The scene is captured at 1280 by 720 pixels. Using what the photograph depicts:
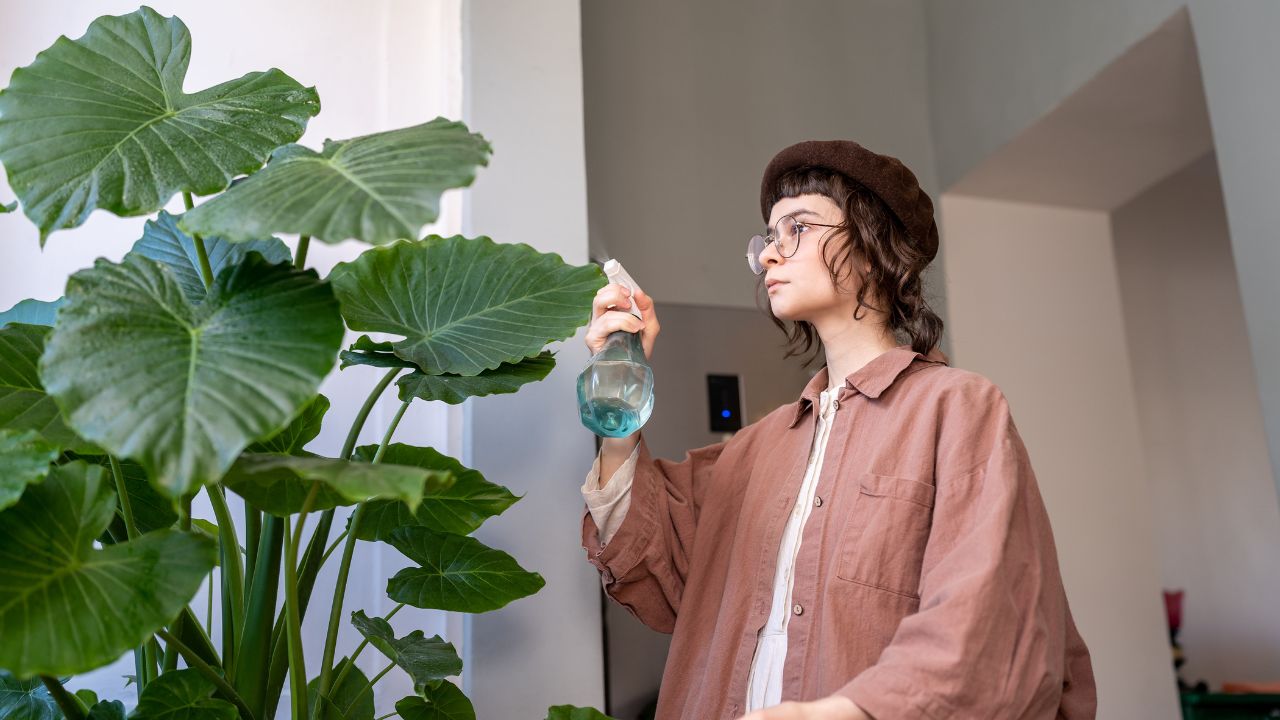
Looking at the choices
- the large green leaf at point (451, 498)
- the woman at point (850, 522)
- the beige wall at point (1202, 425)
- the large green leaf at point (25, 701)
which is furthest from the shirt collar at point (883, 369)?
the beige wall at point (1202, 425)

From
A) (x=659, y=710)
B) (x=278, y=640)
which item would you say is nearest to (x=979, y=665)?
(x=659, y=710)

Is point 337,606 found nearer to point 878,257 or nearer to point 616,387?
point 616,387

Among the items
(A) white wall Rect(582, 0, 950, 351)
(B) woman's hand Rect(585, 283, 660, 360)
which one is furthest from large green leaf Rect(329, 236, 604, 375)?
(A) white wall Rect(582, 0, 950, 351)

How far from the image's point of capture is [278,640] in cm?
126

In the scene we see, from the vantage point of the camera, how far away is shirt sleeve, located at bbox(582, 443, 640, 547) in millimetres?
1527

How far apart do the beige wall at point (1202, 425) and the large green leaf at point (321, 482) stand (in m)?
4.50

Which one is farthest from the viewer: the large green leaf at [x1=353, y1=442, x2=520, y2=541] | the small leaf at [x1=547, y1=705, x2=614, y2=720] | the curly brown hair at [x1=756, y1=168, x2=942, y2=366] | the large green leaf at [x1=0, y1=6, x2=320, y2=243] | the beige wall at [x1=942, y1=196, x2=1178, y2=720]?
the beige wall at [x1=942, y1=196, x2=1178, y2=720]

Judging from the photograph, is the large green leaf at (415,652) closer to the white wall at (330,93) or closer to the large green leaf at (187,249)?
the white wall at (330,93)

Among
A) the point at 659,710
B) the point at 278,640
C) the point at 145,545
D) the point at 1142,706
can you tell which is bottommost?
the point at 1142,706

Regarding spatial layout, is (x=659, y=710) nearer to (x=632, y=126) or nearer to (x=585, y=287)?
(x=585, y=287)

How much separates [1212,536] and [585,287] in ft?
14.4

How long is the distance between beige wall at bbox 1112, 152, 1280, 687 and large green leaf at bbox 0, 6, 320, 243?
4436 mm

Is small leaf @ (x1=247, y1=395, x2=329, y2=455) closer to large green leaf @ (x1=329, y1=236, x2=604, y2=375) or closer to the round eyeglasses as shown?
large green leaf @ (x1=329, y1=236, x2=604, y2=375)

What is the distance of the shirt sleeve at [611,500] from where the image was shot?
60.1 inches
